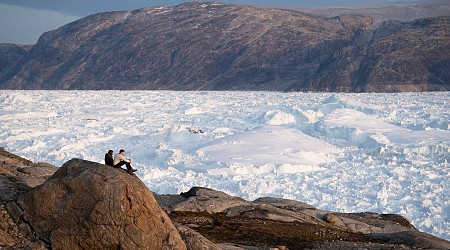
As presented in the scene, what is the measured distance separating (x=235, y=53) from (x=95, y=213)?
8427 centimetres

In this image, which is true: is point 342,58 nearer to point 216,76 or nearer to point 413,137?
point 216,76

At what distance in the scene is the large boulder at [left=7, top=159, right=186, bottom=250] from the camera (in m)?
7.03

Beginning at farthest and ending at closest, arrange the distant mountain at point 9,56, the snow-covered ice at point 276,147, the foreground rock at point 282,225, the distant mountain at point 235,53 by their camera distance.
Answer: the distant mountain at point 9,56 → the distant mountain at point 235,53 → the snow-covered ice at point 276,147 → the foreground rock at point 282,225

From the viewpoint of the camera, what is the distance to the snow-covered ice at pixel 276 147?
1761cm

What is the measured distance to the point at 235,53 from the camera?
9056cm

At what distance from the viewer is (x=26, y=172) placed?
445 inches

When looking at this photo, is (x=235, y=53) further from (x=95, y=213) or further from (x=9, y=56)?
(x=95, y=213)

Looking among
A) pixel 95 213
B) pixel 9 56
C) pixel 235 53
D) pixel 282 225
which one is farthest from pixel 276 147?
pixel 9 56

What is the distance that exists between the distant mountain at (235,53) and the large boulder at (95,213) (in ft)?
190

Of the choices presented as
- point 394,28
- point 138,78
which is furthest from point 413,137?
point 138,78

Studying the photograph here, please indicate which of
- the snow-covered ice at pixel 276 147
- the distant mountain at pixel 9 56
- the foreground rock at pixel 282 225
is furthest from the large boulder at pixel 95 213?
the distant mountain at pixel 9 56

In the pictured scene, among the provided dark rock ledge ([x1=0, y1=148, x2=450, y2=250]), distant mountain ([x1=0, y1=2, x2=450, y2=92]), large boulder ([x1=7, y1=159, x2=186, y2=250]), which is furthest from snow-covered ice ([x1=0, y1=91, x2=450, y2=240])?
distant mountain ([x1=0, y1=2, x2=450, y2=92])

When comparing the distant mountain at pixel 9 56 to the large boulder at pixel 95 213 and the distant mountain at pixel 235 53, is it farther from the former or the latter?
the large boulder at pixel 95 213

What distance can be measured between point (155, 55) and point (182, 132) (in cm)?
7059
